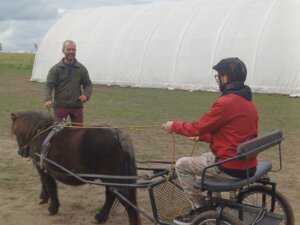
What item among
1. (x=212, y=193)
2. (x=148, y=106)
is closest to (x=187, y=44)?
(x=148, y=106)

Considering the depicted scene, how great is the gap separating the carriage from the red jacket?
14cm

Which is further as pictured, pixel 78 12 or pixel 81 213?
pixel 78 12

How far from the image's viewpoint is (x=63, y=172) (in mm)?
4902

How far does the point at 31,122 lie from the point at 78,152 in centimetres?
88

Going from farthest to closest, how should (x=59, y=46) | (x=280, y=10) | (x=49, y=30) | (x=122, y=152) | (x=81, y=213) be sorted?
(x=49, y=30)
(x=59, y=46)
(x=280, y=10)
(x=81, y=213)
(x=122, y=152)

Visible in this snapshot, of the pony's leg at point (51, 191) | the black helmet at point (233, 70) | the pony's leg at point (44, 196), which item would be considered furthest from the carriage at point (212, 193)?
the pony's leg at point (44, 196)

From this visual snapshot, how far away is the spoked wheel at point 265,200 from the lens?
14.2 ft

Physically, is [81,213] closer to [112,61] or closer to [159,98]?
[159,98]

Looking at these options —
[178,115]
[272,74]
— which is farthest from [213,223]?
[272,74]

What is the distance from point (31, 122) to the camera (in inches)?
210

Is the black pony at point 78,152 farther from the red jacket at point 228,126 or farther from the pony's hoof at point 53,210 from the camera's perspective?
the red jacket at point 228,126

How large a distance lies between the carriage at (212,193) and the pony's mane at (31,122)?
16cm

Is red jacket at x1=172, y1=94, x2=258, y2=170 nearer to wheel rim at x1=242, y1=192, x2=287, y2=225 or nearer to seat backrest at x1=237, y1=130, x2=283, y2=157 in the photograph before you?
seat backrest at x1=237, y1=130, x2=283, y2=157

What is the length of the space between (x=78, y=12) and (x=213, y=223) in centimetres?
2763
